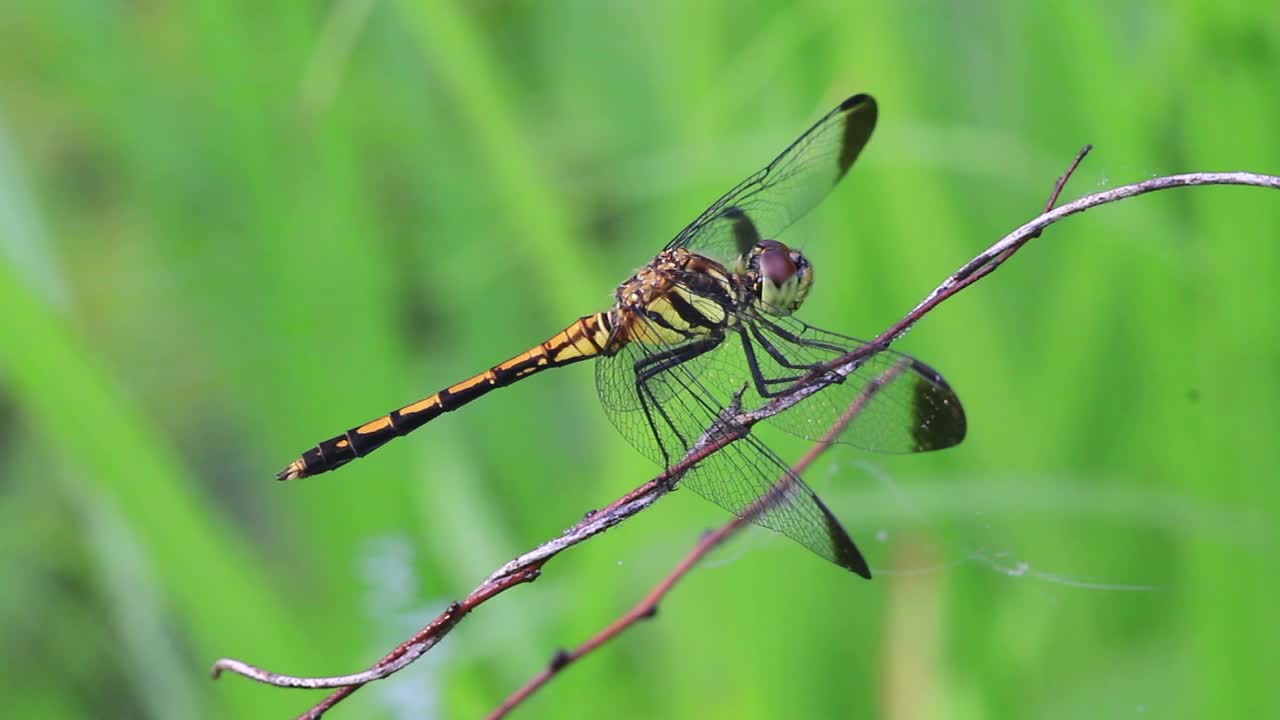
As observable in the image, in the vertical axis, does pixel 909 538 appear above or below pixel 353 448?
below

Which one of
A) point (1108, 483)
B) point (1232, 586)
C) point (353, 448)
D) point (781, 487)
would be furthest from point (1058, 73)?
point (353, 448)

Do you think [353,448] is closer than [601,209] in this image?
Yes

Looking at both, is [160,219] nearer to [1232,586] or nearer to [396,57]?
[396,57]

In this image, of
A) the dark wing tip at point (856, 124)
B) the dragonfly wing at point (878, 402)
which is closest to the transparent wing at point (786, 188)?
the dark wing tip at point (856, 124)

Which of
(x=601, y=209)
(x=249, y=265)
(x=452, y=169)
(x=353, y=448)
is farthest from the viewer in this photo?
(x=601, y=209)

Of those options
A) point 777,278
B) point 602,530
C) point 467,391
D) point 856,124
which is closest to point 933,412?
point 777,278

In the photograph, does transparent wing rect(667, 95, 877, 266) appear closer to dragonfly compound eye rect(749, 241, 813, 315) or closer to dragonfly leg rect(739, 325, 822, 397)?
dragonfly compound eye rect(749, 241, 813, 315)

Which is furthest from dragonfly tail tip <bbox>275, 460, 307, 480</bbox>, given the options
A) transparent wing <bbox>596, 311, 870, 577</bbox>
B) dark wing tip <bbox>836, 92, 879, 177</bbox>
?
dark wing tip <bbox>836, 92, 879, 177</bbox>
